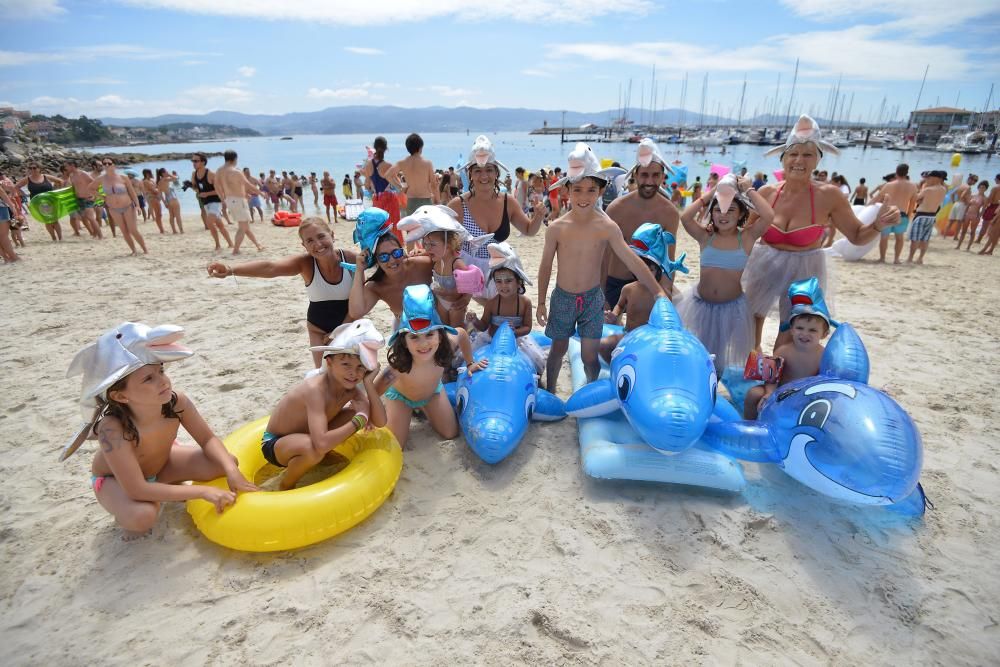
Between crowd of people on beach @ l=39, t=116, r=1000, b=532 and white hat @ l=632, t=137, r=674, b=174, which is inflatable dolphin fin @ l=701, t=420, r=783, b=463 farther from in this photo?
white hat @ l=632, t=137, r=674, b=174

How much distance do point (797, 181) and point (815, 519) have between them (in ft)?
7.85

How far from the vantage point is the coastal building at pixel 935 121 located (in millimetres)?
65188

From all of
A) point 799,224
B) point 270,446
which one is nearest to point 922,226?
point 799,224

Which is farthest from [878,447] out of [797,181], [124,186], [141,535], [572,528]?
[124,186]

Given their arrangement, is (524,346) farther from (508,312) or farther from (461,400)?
(461,400)

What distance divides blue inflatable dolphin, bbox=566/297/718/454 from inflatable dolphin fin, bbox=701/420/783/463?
0.56 feet

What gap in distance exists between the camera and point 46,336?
539cm

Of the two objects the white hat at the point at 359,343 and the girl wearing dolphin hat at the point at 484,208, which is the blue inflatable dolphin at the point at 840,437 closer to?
the white hat at the point at 359,343

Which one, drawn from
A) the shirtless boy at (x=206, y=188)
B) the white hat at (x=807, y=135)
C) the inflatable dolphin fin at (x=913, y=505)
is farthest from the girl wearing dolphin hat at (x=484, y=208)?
the shirtless boy at (x=206, y=188)

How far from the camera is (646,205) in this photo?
4.18 m

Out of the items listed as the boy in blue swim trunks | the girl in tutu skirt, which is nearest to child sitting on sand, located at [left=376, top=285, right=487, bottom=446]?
the boy in blue swim trunks

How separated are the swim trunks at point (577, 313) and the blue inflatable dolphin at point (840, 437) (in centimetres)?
111

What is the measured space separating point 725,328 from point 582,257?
1.28 m

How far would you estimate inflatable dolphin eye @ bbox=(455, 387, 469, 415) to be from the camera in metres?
3.38
